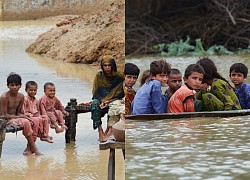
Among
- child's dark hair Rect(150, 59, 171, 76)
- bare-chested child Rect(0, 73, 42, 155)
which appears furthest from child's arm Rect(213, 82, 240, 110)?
bare-chested child Rect(0, 73, 42, 155)

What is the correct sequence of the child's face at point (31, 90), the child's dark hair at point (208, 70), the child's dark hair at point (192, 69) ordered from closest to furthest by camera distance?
the child's face at point (31, 90)
the child's dark hair at point (192, 69)
the child's dark hair at point (208, 70)

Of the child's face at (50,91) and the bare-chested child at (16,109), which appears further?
the child's face at (50,91)

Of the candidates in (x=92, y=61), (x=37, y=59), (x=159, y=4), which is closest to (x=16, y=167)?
(x=37, y=59)

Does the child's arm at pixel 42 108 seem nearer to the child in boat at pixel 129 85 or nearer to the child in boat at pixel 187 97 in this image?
the child in boat at pixel 129 85

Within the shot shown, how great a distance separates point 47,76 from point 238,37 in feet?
6.64

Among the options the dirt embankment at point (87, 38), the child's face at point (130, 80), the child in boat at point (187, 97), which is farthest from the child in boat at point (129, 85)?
the dirt embankment at point (87, 38)

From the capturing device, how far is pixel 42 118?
3.11m

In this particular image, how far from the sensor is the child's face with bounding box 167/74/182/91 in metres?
3.37

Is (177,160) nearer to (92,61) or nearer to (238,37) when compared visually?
(92,61)

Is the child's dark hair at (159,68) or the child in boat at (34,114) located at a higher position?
the child's dark hair at (159,68)

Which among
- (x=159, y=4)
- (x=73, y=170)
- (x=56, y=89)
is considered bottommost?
(x=73, y=170)

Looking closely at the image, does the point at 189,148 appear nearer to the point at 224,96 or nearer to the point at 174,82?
the point at 174,82

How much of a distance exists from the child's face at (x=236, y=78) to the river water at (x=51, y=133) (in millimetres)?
567

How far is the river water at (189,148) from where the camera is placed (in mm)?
2699
